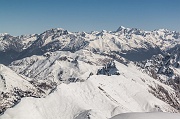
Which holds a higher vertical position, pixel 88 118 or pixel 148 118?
pixel 148 118

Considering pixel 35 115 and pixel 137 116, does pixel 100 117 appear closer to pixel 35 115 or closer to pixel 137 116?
pixel 35 115

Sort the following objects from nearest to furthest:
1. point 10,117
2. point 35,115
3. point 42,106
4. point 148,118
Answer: point 148,118 < point 10,117 < point 35,115 < point 42,106

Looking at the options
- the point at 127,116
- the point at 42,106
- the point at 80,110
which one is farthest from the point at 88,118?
the point at 127,116

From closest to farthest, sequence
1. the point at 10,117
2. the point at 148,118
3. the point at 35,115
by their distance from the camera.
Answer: the point at 148,118 → the point at 10,117 → the point at 35,115

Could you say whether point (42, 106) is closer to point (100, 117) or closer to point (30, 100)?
point (30, 100)

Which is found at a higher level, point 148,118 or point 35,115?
point 148,118

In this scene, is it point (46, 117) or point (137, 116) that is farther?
point (46, 117)

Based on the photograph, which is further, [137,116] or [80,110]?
[80,110]

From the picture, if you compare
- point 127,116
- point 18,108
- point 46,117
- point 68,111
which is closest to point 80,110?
point 68,111

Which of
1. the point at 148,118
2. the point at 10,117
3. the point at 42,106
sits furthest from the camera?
the point at 42,106
